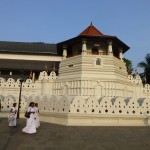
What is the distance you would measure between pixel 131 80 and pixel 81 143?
20194 millimetres

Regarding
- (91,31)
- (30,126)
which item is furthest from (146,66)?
(30,126)

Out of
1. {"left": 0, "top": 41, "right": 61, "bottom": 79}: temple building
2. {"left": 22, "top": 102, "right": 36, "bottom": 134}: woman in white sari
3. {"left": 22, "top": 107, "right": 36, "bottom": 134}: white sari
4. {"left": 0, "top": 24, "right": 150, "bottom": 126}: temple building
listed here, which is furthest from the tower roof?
{"left": 22, "top": 107, "right": 36, "bottom": 134}: white sari

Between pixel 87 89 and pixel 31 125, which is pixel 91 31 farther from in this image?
pixel 31 125

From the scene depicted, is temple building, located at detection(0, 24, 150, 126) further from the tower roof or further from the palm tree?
the palm tree

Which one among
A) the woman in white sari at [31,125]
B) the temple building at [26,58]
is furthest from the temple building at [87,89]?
the temple building at [26,58]

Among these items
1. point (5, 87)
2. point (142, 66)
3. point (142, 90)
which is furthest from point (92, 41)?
point (142, 66)

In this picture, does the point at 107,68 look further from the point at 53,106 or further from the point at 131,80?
the point at 53,106

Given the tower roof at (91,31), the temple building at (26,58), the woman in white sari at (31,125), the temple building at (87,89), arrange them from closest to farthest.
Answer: the woman in white sari at (31,125), the temple building at (87,89), the tower roof at (91,31), the temple building at (26,58)

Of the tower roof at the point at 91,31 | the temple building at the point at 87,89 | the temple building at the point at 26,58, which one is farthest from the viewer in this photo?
the temple building at the point at 26,58

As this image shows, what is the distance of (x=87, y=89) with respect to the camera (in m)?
23.0

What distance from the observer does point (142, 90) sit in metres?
27.1

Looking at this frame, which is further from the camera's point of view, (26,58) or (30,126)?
(26,58)

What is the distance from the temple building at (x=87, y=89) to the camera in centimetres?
1394

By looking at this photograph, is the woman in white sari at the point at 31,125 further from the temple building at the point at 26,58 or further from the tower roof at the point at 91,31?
the temple building at the point at 26,58
